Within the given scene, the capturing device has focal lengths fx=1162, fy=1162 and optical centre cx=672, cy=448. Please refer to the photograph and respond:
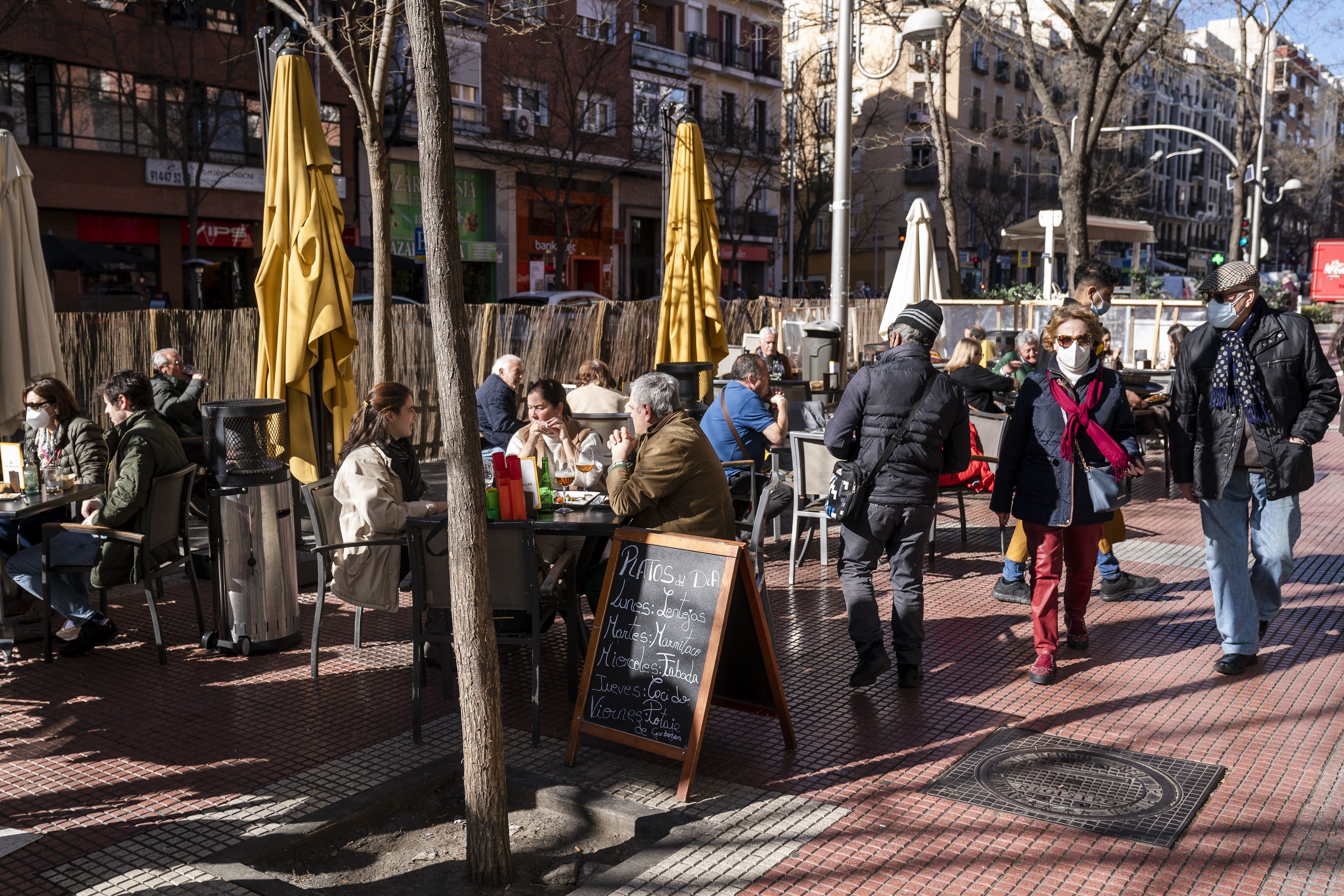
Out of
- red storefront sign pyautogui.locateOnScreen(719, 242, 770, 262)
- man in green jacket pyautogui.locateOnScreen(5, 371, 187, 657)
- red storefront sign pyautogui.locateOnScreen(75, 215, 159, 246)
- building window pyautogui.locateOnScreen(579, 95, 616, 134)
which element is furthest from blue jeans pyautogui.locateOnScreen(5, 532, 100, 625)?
red storefront sign pyautogui.locateOnScreen(719, 242, 770, 262)

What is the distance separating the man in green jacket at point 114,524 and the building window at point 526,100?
1278 inches

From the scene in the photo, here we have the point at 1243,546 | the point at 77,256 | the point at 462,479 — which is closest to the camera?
the point at 462,479

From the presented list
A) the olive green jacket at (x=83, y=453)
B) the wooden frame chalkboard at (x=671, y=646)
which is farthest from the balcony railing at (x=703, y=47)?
the wooden frame chalkboard at (x=671, y=646)

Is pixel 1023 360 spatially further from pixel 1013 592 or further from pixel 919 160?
pixel 919 160

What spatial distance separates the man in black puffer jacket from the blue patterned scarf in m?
1.33

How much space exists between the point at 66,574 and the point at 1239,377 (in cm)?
619

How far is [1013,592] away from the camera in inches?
295

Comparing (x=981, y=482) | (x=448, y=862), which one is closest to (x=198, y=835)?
(x=448, y=862)

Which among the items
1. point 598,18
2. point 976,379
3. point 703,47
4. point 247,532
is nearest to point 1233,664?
point 976,379

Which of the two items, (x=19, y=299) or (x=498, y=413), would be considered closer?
(x=19, y=299)

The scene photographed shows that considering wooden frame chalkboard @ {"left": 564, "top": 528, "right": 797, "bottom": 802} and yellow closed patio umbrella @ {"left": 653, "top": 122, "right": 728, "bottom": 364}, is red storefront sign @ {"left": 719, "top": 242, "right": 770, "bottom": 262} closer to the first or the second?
yellow closed patio umbrella @ {"left": 653, "top": 122, "right": 728, "bottom": 364}

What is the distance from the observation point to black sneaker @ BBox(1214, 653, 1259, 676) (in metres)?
6.00

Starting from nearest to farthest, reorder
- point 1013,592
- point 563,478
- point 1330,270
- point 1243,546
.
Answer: point 1243,546 < point 563,478 < point 1013,592 < point 1330,270

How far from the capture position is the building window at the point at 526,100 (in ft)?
122
